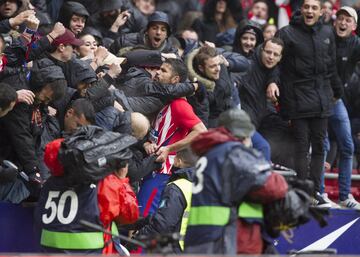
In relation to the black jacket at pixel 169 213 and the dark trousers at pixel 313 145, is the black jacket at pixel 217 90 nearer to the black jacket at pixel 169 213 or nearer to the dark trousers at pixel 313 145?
the dark trousers at pixel 313 145

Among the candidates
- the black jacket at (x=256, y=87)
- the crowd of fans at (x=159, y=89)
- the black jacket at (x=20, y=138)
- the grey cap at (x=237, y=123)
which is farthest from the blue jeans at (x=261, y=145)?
the grey cap at (x=237, y=123)

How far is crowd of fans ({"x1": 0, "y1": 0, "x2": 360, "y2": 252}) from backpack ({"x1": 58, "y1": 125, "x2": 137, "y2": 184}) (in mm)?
149

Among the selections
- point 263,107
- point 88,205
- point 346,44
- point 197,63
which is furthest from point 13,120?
point 346,44

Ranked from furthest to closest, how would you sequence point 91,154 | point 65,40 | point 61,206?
point 65,40 → point 61,206 → point 91,154

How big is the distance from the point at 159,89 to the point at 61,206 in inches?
106

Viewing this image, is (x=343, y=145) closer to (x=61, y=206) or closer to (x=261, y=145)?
(x=261, y=145)

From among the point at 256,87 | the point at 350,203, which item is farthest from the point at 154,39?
the point at 350,203

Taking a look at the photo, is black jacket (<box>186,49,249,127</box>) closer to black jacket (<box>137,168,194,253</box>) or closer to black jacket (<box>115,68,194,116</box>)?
black jacket (<box>115,68,194,116</box>)

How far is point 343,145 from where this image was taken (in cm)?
1440

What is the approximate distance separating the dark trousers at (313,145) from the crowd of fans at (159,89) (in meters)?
0.01

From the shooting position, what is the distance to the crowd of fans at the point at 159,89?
11.5 m

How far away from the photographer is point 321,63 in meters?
13.8

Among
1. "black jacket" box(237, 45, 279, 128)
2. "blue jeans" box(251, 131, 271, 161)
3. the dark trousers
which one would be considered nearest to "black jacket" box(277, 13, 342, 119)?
the dark trousers

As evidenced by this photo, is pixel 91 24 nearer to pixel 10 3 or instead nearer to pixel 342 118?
pixel 10 3
